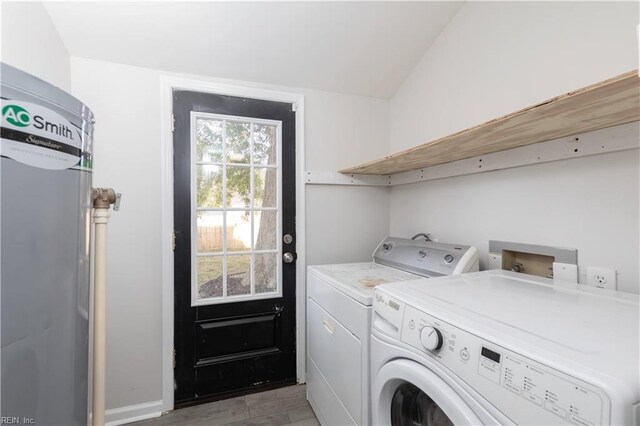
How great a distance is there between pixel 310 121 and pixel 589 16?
60.9 inches

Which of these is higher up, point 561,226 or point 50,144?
point 50,144

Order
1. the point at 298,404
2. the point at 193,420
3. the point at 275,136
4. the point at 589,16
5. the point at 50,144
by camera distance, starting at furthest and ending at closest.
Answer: the point at 275,136, the point at 298,404, the point at 193,420, the point at 589,16, the point at 50,144

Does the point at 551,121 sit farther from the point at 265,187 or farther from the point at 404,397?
the point at 265,187

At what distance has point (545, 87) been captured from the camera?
50.1 inches

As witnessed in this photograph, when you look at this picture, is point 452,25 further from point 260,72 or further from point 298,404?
point 298,404

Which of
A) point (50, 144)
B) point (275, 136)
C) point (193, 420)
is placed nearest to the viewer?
point (50, 144)

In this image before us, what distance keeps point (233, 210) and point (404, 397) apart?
148 centimetres

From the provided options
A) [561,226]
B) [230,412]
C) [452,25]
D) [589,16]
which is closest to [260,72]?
[452,25]

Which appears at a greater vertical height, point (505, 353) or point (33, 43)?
point (33, 43)

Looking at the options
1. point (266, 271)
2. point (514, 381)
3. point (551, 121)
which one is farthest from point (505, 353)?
point (266, 271)

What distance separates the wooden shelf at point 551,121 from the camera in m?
0.74

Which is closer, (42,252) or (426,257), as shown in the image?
(42,252)

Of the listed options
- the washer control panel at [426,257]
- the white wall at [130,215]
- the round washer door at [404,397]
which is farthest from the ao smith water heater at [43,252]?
the washer control panel at [426,257]

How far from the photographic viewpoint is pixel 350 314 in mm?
1276
